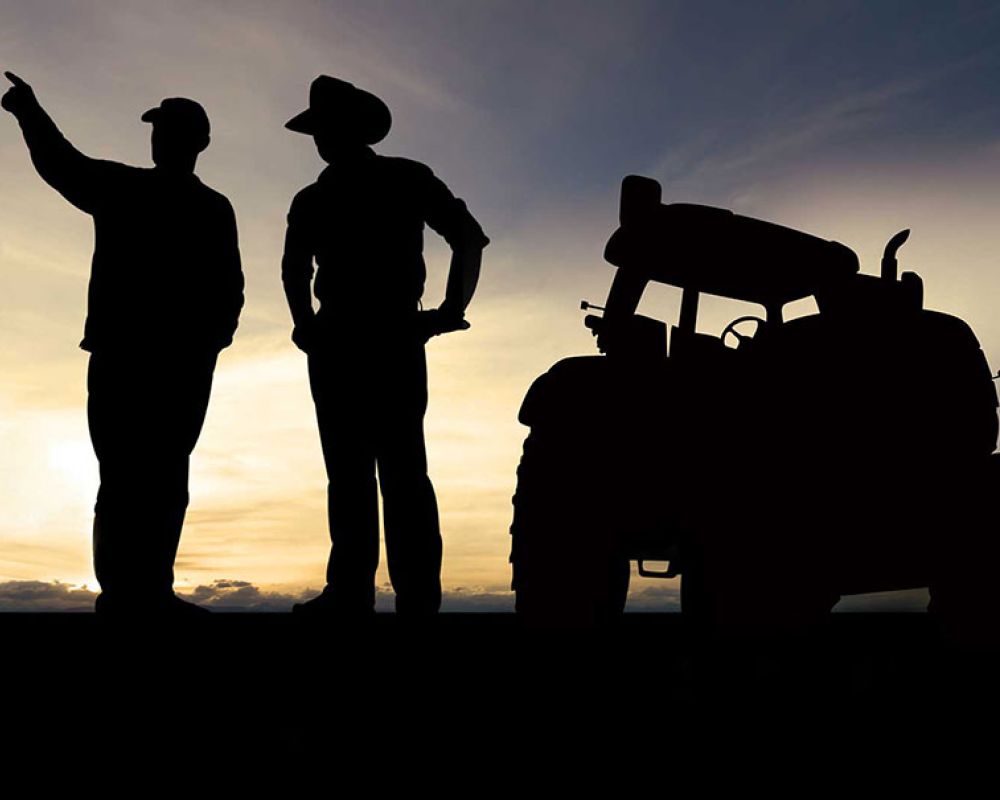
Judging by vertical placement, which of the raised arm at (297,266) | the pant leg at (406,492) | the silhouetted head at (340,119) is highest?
the silhouetted head at (340,119)

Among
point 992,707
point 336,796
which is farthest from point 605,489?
point 336,796

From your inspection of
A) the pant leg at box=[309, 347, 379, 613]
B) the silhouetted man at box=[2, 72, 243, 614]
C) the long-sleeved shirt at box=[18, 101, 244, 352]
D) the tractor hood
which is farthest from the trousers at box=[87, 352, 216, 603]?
the tractor hood

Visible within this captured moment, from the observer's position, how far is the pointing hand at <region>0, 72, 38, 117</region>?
462 centimetres

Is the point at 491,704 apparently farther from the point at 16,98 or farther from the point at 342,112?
the point at 16,98

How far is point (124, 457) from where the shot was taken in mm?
4645

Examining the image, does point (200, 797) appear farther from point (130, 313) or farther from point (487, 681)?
point (130, 313)

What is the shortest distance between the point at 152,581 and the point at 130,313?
1118mm

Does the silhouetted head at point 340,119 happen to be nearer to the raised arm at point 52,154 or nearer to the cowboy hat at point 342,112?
the cowboy hat at point 342,112

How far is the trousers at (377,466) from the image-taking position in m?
4.43

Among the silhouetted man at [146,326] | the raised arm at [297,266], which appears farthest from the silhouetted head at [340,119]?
the silhouetted man at [146,326]

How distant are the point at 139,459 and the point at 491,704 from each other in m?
2.24

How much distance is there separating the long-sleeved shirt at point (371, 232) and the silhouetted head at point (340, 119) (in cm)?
7

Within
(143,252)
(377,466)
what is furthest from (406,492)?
(143,252)

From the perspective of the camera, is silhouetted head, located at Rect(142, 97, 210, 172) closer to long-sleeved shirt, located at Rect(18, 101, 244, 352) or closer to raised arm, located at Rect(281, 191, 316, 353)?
long-sleeved shirt, located at Rect(18, 101, 244, 352)
